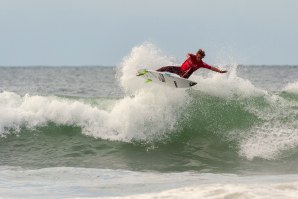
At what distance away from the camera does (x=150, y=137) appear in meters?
12.6

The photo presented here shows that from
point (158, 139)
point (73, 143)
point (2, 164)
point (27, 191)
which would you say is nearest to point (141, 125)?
point (158, 139)

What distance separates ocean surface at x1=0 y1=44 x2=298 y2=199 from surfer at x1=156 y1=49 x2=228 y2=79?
2.05ft

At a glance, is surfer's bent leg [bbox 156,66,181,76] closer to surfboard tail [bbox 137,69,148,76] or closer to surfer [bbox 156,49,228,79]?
surfer [bbox 156,49,228,79]

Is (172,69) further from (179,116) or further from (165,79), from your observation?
(179,116)

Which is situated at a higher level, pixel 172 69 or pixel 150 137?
pixel 172 69

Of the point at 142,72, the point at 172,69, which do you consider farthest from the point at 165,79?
the point at 142,72

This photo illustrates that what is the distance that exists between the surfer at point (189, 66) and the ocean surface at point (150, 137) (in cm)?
62

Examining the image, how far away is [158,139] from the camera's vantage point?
41.3 feet

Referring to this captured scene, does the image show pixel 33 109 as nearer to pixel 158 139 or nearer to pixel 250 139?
pixel 158 139

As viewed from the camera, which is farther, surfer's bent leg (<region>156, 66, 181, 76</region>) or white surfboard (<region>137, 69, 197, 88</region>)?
surfer's bent leg (<region>156, 66, 181, 76</region>)

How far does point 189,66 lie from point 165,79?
2.08 feet

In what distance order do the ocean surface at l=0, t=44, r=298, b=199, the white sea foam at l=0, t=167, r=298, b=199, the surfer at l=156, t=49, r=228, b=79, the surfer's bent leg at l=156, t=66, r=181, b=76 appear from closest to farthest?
the white sea foam at l=0, t=167, r=298, b=199 < the ocean surface at l=0, t=44, r=298, b=199 < the surfer at l=156, t=49, r=228, b=79 < the surfer's bent leg at l=156, t=66, r=181, b=76

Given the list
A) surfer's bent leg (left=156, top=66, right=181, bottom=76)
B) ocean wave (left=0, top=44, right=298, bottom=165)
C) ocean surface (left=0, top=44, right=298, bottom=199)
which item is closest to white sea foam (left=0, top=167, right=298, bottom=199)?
→ ocean surface (left=0, top=44, right=298, bottom=199)

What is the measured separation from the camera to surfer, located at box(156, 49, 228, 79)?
12.4 metres
